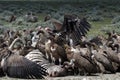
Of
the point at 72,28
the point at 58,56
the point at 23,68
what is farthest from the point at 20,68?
the point at 72,28

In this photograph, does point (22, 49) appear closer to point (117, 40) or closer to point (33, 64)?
point (33, 64)

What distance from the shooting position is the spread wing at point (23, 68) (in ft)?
33.5

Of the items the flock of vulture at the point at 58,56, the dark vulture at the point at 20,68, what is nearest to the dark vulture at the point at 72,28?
the flock of vulture at the point at 58,56

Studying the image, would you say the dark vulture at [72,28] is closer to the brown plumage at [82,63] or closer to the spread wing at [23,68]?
the brown plumage at [82,63]

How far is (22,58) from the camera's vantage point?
410 inches

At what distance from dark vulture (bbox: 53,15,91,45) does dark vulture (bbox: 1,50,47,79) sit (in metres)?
1.99

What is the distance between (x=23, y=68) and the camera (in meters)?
10.3

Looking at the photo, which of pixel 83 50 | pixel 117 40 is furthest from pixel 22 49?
pixel 117 40

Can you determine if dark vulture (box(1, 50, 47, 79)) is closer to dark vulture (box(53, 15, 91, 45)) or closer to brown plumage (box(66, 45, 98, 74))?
brown plumage (box(66, 45, 98, 74))

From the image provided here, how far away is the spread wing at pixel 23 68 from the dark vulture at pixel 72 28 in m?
2.00

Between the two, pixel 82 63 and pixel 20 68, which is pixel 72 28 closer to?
pixel 82 63

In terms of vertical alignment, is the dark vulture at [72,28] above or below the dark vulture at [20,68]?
above

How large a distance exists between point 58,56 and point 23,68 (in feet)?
3.58

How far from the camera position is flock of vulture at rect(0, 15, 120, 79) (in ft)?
34.1
